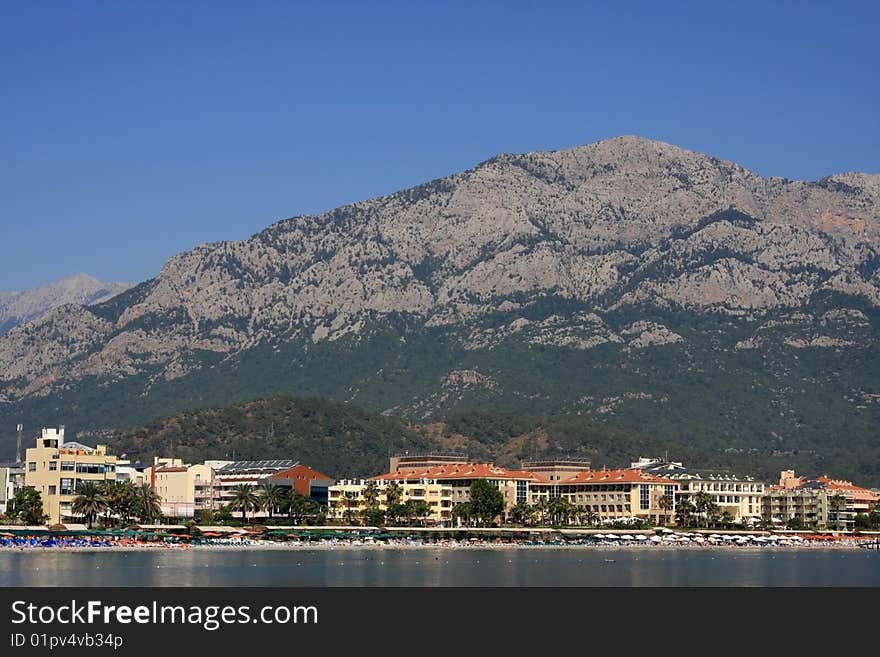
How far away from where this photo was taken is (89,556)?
169250 mm

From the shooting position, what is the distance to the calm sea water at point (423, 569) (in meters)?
131

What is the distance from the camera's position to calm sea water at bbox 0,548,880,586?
131 metres

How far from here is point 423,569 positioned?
152250 mm
